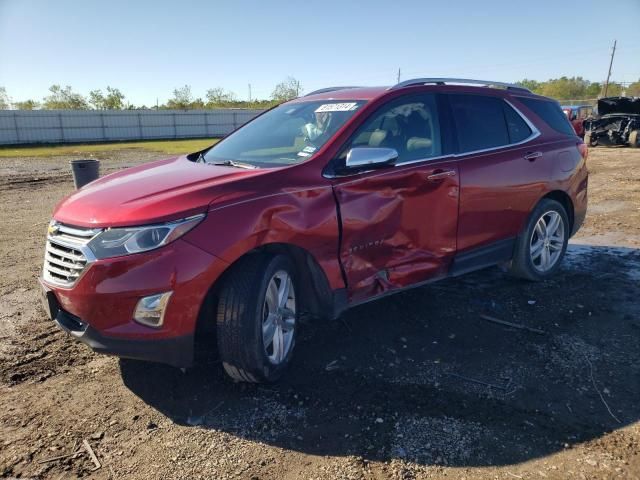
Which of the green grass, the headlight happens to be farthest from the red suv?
the green grass

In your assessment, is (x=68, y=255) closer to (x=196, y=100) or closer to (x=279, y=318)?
(x=279, y=318)

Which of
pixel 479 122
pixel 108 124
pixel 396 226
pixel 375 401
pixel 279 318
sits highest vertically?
pixel 479 122

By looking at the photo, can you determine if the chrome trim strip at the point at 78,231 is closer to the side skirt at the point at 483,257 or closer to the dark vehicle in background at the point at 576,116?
the side skirt at the point at 483,257

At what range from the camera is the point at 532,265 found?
203 inches

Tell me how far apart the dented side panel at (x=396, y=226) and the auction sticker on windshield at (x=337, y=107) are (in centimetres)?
60

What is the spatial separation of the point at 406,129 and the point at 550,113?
2.19m

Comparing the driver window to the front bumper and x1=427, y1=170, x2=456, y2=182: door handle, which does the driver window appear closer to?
x1=427, y1=170, x2=456, y2=182: door handle

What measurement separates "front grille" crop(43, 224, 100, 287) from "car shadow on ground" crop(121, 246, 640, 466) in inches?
34.4

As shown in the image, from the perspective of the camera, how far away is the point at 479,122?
15.2 ft

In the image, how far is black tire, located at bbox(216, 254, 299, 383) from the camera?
3.04 m

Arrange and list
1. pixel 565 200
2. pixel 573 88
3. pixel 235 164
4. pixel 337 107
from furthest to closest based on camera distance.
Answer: pixel 573 88, pixel 565 200, pixel 337 107, pixel 235 164

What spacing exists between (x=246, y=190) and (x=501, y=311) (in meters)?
2.66

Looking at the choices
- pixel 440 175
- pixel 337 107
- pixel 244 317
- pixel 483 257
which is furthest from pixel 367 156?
pixel 483 257

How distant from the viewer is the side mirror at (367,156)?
3.49 metres
